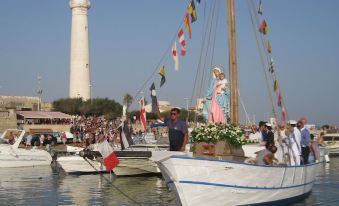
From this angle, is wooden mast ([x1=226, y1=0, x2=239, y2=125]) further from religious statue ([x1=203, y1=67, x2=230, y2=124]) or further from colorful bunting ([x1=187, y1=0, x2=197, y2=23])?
colorful bunting ([x1=187, y1=0, x2=197, y2=23])

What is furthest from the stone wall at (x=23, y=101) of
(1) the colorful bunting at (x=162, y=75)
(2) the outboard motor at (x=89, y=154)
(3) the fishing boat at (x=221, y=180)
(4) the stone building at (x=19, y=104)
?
(3) the fishing boat at (x=221, y=180)

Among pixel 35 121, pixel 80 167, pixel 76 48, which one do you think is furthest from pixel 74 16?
pixel 80 167

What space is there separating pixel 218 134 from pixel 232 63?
3411 millimetres

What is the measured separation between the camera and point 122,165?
77.9 ft

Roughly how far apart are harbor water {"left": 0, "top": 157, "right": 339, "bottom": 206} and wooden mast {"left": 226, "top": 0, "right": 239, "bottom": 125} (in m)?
3.19

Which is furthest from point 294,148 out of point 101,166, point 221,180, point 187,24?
point 101,166

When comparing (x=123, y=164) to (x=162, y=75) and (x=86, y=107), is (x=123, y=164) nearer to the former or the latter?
(x=162, y=75)

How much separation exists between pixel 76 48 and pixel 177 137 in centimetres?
7533

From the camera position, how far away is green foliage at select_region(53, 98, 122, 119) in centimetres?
8331

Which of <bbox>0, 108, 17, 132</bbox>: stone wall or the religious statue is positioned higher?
<bbox>0, 108, 17, 132</bbox>: stone wall

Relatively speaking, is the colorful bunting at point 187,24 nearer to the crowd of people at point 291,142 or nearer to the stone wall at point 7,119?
the crowd of people at point 291,142

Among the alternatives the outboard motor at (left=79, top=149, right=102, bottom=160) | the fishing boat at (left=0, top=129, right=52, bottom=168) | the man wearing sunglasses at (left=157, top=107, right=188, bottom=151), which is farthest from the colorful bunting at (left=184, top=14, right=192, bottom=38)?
the fishing boat at (left=0, top=129, right=52, bottom=168)

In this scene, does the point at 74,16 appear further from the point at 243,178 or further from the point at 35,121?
the point at 243,178

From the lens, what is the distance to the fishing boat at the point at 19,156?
2941cm
